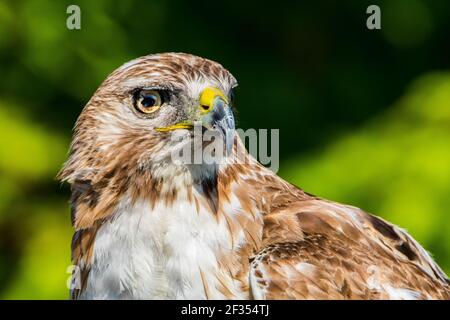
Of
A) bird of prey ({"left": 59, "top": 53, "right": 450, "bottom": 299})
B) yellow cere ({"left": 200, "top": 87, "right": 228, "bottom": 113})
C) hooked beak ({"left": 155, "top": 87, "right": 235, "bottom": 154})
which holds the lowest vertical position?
bird of prey ({"left": 59, "top": 53, "right": 450, "bottom": 299})

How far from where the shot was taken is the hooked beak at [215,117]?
3.26 metres

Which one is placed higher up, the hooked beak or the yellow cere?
the yellow cere

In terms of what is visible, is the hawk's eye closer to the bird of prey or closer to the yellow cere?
the bird of prey

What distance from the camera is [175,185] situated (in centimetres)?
336

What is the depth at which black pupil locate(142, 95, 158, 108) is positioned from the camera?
135 inches

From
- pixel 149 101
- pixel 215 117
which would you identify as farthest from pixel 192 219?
pixel 149 101

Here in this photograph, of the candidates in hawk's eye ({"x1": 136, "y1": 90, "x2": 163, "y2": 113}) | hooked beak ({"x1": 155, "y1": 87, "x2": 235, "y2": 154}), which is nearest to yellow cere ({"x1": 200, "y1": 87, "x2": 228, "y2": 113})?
hooked beak ({"x1": 155, "y1": 87, "x2": 235, "y2": 154})

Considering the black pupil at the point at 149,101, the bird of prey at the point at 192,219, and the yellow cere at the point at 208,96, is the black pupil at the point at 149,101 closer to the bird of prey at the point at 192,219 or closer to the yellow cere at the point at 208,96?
the bird of prey at the point at 192,219

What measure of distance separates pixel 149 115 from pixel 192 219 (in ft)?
1.40

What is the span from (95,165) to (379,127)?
278cm

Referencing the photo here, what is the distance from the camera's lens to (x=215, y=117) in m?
3.29

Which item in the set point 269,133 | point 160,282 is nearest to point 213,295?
point 160,282

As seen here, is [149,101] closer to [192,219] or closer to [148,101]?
[148,101]
